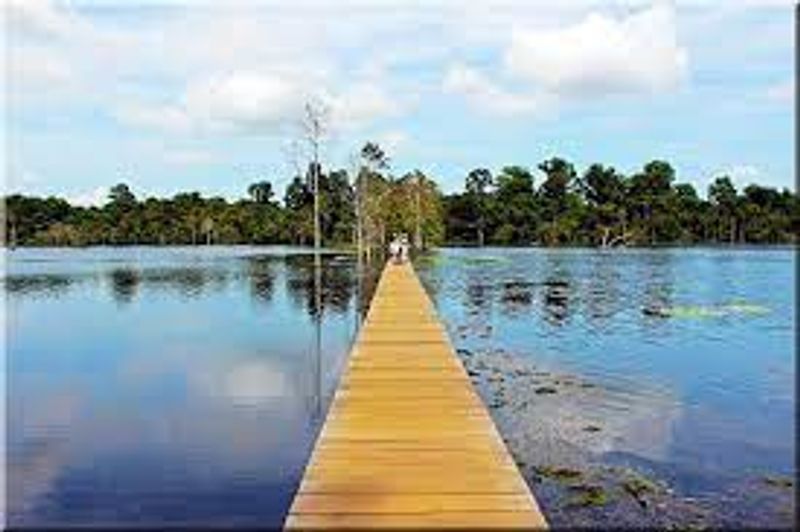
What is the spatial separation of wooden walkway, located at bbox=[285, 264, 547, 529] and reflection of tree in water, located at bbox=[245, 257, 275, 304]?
18632mm

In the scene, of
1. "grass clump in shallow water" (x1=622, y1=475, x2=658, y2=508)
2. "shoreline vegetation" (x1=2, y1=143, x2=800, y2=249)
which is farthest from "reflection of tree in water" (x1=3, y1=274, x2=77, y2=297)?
"shoreline vegetation" (x1=2, y1=143, x2=800, y2=249)

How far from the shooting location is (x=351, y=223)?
289 ft

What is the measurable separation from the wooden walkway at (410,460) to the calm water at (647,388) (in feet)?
2.68

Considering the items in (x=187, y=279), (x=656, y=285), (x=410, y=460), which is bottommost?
(x=410, y=460)

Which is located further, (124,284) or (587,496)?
(124,284)

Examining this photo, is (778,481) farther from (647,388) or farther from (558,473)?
(647,388)

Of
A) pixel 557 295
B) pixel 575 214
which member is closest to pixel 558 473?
pixel 557 295

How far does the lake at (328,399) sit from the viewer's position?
31.5ft

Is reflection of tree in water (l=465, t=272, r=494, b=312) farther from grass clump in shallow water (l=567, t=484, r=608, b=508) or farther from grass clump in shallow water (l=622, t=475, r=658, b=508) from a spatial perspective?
grass clump in shallow water (l=567, t=484, r=608, b=508)

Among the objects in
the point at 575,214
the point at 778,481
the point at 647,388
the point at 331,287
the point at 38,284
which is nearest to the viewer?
the point at 778,481

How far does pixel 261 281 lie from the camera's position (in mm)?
40562

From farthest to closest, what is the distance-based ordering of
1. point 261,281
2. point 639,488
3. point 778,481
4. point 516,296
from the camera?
1. point 261,281
2. point 516,296
3. point 778,481
4. point 639,488

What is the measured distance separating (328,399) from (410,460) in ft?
19.3

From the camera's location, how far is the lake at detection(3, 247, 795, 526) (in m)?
9.59
